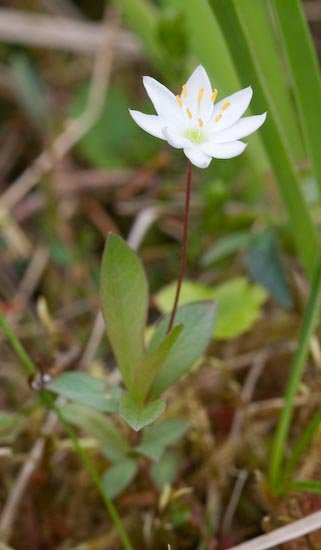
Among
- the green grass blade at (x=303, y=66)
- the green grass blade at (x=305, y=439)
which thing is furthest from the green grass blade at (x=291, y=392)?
the green grass blade at (x=303, y=66)

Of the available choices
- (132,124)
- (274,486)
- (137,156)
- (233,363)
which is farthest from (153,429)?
(132,124)

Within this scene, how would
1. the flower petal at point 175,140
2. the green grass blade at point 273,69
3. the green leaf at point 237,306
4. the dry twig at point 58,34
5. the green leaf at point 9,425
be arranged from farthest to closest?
the dry twig at point 58,34 → the green grass blade at point 273,69 → the green leaf at point 237,306 → the green leaf at point 9,425 → the flower petal at point 175,140

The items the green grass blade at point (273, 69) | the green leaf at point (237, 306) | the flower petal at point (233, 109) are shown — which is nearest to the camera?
the flower petal at point (233, 109)

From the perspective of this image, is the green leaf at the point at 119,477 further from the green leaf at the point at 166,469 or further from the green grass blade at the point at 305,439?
the green grass blade at the point at 305,439

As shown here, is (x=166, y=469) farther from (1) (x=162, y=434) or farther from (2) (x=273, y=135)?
(2) (x=273, y=135)

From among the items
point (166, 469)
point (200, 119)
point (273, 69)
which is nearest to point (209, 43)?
point (273, 69)

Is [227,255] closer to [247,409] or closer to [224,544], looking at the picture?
[247,409]

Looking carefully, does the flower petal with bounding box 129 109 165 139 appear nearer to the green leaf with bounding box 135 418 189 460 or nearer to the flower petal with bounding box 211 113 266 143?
the flower petal with bounding box 211 113 266 143
